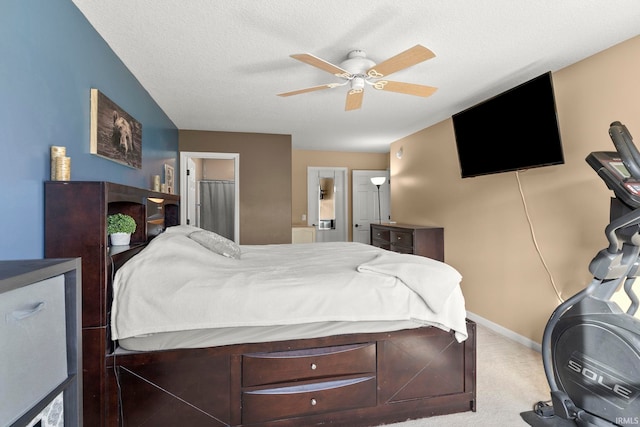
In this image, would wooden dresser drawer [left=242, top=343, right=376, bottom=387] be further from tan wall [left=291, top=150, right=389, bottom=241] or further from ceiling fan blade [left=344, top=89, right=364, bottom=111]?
tan wall [left=291, top=150, right=389, bottom=241]

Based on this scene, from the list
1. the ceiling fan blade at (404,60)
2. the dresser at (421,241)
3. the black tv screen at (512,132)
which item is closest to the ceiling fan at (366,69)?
the ceiling fan blade at (404,60)

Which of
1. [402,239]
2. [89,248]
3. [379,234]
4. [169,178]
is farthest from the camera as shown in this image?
[379,234]

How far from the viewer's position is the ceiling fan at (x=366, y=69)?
2.04m

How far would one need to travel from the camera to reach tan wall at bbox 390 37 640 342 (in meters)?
2.46

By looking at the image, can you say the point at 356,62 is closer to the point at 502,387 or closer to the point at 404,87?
the point at 404,87

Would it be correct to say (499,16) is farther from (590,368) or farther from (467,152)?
(590,368)

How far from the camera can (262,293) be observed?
1.78 meters

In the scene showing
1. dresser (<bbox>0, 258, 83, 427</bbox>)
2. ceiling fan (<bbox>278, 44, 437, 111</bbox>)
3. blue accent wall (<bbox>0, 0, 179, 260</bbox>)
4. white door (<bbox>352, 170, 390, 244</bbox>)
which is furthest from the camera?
white door (<bbox>352, 170, 390, 244</bbox>)

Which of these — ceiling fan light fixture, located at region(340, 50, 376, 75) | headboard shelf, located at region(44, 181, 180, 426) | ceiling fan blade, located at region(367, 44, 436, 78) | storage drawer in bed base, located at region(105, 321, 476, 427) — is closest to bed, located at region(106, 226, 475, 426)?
storage drawer in bed base, located at region(105, 321, 476, 427)

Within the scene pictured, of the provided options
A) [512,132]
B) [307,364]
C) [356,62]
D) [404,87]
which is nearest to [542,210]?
[512,132]

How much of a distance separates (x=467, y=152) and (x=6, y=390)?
3.90 meters

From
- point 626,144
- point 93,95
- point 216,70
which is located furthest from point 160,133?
point 626,144

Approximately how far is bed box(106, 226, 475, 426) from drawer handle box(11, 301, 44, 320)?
2.63 ft

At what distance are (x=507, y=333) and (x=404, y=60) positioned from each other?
291 centimetres
